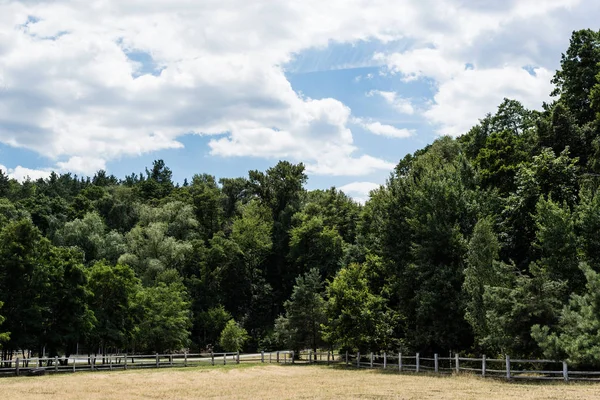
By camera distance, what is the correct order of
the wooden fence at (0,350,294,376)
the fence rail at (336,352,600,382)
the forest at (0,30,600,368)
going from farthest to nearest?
the wooden fence at (0,350,294,376), the forest at (0,30,600,368), the fence rail at (336,352,600,382)

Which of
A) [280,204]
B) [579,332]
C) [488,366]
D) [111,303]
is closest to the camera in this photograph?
[579,332]

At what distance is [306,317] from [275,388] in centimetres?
2623

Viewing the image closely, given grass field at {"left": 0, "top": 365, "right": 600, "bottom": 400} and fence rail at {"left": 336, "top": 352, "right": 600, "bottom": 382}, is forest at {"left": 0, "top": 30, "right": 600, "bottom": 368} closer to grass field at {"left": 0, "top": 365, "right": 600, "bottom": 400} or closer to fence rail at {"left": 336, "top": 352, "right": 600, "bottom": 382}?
fence rail at {"left": 336, "top": 352, "right": 600, "bottom": 382}

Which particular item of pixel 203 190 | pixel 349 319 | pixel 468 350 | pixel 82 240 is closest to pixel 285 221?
pixel 203 190

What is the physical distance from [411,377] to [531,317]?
7639 millimetres

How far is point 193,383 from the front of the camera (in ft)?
103

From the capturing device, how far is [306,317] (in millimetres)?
53594

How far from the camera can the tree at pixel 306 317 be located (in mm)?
53062

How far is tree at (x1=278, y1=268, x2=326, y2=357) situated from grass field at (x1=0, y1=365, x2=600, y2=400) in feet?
55.6

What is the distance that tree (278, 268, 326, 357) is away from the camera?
174ft

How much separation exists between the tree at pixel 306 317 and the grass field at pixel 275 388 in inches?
667

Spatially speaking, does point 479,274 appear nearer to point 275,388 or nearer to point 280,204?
point 275,388

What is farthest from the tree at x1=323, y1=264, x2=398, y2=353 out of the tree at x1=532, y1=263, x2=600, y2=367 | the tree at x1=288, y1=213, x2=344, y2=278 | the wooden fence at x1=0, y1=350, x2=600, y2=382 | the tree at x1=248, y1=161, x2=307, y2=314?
the tree at x1=248, y1=161, x2=307, y2=314

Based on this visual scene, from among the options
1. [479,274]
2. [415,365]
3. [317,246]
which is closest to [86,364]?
[415,365]
